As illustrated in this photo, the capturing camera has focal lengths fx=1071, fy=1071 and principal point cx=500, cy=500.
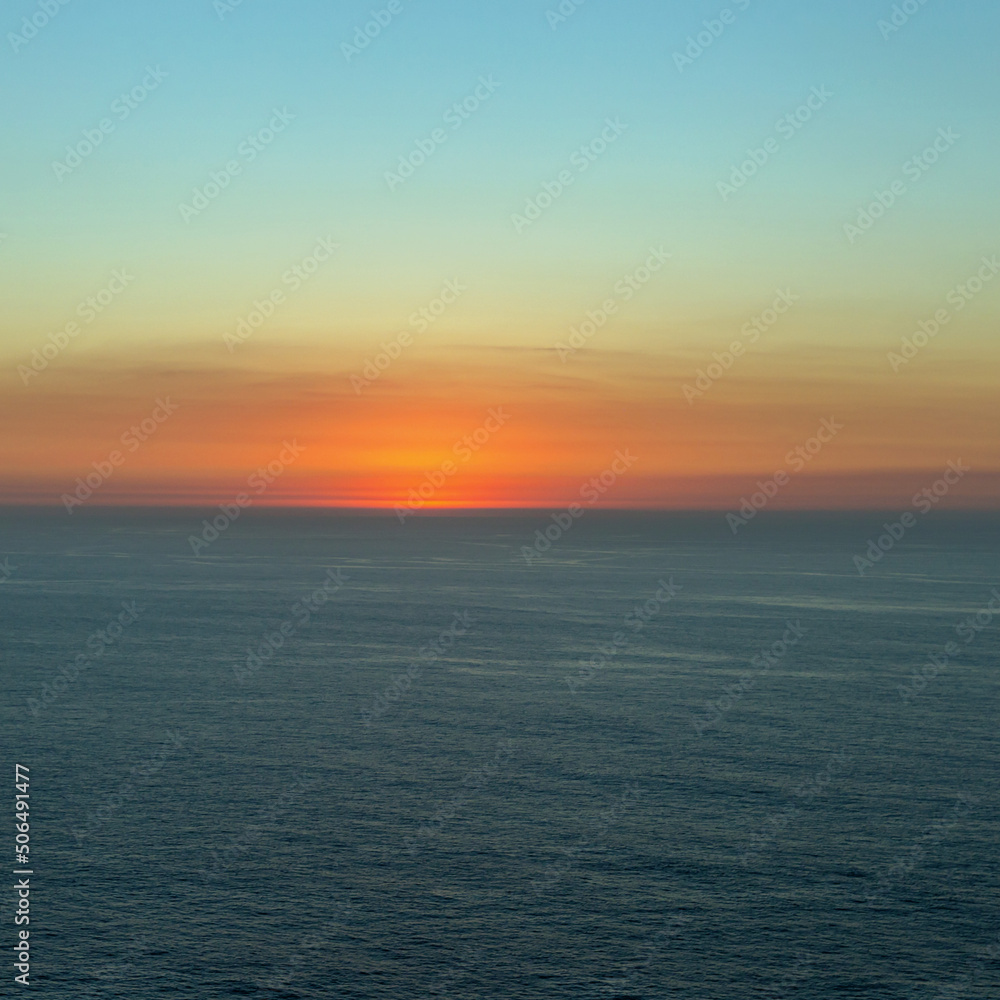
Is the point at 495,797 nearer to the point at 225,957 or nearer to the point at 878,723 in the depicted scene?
the point at 225,957

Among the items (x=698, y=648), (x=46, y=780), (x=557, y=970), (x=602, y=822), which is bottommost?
(x=557, y=970)

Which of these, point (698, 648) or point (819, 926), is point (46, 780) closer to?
point (819, 926)

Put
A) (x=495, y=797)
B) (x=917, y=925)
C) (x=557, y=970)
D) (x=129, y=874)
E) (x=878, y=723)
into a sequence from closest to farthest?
1. (x=557, y=970)
2. (x=917, y=925)
3. (x=129, y=874)
4. (x=495, y=797)
5. (x=878, y=723)

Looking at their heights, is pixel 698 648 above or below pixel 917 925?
above

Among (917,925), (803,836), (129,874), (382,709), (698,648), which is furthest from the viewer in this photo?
(698,648)

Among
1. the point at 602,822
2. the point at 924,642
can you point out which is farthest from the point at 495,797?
the point at 924,642

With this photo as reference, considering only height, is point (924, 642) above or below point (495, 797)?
above

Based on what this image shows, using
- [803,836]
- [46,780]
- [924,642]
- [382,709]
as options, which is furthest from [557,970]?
[924,642]

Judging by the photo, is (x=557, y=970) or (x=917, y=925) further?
(x=917, y=925)

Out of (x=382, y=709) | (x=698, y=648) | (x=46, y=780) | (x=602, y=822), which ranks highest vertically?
(x=698, y=648)
